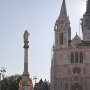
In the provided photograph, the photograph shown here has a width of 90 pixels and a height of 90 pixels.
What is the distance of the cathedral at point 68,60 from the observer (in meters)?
84.3

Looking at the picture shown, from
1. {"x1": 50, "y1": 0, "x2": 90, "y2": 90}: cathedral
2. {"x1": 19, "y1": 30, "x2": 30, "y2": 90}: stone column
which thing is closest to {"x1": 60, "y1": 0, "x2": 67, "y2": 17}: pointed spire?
{"x1": 50, "y1": 0, "x2": 90, "y2": 90}: cathedral

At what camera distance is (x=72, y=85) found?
84375 mm

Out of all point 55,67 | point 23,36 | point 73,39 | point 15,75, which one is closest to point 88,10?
point 73,39

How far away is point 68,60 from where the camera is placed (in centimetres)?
8631

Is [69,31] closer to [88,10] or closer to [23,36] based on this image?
[88,10]

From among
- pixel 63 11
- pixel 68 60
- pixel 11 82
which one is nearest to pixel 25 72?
pixel 11 82

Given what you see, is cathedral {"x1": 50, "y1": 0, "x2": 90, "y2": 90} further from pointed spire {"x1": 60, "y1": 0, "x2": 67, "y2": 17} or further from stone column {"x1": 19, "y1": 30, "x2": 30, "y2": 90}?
stone column {"x1": 19, "y1": 30, "x2": 30, "y2": 90}

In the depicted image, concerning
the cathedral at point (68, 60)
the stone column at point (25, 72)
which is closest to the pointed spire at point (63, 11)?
the cathedral at point (68, 60)

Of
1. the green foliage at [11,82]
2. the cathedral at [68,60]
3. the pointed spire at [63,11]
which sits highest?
the pointed spire at [63,11]

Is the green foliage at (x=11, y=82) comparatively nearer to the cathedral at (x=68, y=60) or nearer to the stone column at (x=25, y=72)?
the cathedral at (x=68, y=60)

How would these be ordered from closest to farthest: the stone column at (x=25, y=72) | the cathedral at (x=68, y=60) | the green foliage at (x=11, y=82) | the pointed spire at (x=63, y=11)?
1. the stone column at (x=25, y=72)
2. the green foliage at (x=11, y=82)
3. the cathedral at (x=68, y=60)
4. the pointed spire at (x=63, y=11)

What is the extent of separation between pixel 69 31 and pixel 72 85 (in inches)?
627

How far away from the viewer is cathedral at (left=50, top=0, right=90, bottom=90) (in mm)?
84312

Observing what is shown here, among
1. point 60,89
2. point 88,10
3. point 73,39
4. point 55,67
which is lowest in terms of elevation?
point 60,89
